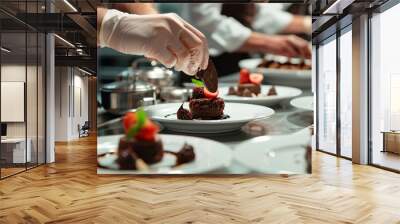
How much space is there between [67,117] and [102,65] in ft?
27.1

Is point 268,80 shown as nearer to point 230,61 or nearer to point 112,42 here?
point 230,61

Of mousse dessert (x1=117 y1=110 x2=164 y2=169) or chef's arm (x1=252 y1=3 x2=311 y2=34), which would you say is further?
chef's arm (x1=252 y1=3 x2=311 y2=34)

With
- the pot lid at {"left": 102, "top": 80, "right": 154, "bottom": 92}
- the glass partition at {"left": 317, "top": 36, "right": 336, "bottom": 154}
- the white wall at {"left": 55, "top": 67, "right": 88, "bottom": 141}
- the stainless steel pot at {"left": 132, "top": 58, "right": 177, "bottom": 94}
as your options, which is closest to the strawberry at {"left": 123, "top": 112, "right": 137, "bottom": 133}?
the pot lid at {"left": 102, "top": 80, "right": 154, "bottom": 92}

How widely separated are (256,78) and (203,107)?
104 centimetres

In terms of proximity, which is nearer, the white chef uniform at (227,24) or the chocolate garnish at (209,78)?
the chocolate garnish at (209,78)

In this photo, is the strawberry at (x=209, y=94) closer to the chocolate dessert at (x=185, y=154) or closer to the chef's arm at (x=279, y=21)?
the chocolate dessert at (x=185, y=154)

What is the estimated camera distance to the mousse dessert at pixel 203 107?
338cm

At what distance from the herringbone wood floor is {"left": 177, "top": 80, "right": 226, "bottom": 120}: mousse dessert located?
81 centimetres

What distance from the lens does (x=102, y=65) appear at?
4121 mm

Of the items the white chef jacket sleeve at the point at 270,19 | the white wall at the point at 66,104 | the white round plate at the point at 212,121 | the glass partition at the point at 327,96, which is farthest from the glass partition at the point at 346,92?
the white wall at the point at 66,104

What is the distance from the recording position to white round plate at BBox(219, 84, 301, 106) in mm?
4066

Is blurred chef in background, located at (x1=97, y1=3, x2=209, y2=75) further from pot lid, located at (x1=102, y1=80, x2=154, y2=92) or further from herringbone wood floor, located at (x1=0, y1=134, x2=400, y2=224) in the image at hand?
herringbone wood floor, located at (x1=0, y1=134, x2=400, y2=224)

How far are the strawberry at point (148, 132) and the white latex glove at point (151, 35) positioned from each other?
2.01 ft

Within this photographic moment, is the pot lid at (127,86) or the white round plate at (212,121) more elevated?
the pot lid at (127,86)
